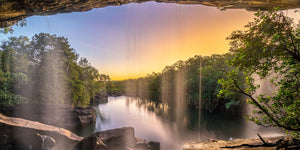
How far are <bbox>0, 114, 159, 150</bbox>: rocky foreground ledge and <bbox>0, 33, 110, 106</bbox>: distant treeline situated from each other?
16.1 feet

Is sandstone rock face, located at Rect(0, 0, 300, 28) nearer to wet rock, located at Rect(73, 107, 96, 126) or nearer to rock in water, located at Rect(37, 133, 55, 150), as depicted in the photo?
rock in water, located at Rect(37, 133, 55, 150)

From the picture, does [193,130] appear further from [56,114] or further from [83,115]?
[56,114]

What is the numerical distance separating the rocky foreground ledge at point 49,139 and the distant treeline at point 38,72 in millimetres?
4907

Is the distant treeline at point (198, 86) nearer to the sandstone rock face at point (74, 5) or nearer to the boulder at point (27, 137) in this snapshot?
the sandstone rock face at point (74, 5)

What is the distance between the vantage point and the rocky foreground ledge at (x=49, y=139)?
31.8 feet

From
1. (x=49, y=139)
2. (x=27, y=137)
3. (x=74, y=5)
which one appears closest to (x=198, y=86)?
(x=49, y=139)

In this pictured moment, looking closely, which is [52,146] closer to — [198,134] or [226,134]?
[198,134]

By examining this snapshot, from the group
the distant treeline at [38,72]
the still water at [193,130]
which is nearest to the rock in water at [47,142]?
the distant treeline at [38,72]

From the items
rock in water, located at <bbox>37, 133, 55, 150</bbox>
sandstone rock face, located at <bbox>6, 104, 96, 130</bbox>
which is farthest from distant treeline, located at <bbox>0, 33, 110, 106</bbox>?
rock in water, located at <bbox>37, 133, 55, 150</bbox>

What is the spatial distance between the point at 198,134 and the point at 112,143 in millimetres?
11129

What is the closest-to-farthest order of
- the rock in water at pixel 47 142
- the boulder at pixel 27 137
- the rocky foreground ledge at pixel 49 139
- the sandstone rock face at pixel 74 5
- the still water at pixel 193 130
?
the sandstone rock face at pixel 74 5 < the rocky foreground ledge at pixel 49 139 < the boulder at pixel 27 137 < the rock in water at pixel 47 142 < the still water at pixel 193 130

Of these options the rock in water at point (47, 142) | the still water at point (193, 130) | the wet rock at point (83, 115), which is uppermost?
the rock in water at point (47, 142)

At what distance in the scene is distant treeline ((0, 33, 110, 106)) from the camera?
550 inches

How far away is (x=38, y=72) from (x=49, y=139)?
457 inches
